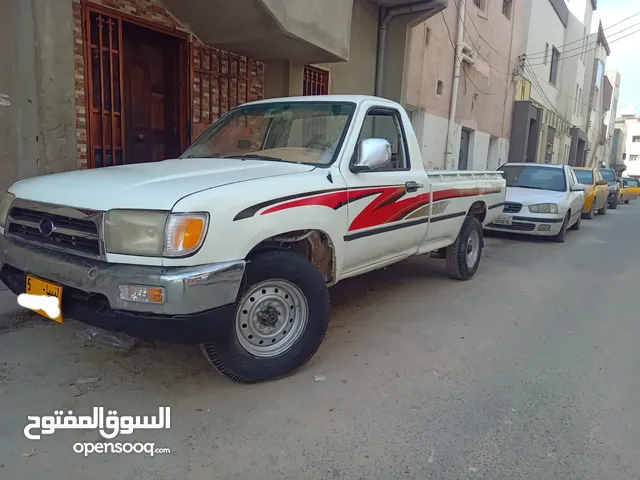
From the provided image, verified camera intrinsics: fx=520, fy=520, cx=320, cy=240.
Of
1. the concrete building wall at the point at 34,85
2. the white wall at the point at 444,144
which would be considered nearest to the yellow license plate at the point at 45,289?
the concrete building wall at the point at 34,85

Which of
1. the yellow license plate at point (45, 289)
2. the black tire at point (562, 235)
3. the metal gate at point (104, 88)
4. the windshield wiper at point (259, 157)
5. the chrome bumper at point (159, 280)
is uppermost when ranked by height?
the metal gate at point (104, 88)

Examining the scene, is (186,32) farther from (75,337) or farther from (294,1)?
(75,337)

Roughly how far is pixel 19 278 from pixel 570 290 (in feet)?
19.4

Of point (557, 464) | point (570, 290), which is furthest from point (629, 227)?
point (557, 464)

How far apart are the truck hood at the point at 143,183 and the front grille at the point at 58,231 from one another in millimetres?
96

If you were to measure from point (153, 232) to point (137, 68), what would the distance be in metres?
5.75

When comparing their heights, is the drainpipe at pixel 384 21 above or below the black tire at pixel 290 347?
above

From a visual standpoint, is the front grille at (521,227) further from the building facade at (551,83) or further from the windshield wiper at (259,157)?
the building facade at (551,83)

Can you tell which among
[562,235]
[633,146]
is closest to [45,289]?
[562,235]

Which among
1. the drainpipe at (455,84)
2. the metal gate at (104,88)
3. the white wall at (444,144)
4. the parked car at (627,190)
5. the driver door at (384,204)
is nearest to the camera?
the driver door at (384,204)

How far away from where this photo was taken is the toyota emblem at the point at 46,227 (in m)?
3.24

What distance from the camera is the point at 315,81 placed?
10.9 metres

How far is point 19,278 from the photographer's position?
135 inches

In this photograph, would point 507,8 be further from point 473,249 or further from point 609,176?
point 473,249
